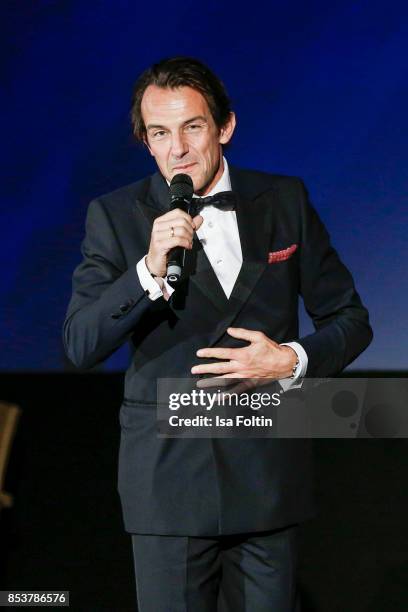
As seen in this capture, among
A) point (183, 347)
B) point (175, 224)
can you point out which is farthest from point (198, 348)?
point (175, 224)

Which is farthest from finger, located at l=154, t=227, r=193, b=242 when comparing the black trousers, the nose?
the black trousers

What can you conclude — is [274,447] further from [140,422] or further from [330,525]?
[330,525]

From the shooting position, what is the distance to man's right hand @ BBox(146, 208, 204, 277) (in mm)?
1455

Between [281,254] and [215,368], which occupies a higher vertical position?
[281,254]

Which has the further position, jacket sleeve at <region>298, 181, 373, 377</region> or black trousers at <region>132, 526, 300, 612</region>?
jacket sleeve at <region>298, 181, 373, 377</region>

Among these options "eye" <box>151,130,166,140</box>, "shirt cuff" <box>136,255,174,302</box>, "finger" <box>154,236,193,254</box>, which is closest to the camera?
"finger" <box>154,236,193,254</box>

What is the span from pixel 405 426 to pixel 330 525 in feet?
1.86

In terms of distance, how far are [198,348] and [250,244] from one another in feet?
0.69

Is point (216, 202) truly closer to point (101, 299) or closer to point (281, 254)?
point (281, 254)

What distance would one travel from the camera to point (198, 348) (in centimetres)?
161

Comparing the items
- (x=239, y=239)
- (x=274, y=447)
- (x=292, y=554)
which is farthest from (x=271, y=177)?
(x=292, y=554)

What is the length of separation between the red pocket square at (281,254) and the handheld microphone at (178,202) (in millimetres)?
161

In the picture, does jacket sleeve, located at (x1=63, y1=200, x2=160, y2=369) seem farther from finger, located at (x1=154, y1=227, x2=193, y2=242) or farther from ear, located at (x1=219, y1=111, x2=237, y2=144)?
ear, located at (x1=219, y1=111, x2=237, y2=144)

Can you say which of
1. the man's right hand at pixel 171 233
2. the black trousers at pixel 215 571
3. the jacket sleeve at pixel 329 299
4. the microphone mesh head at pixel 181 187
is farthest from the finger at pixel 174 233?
the black trousers at pixel 215 571
